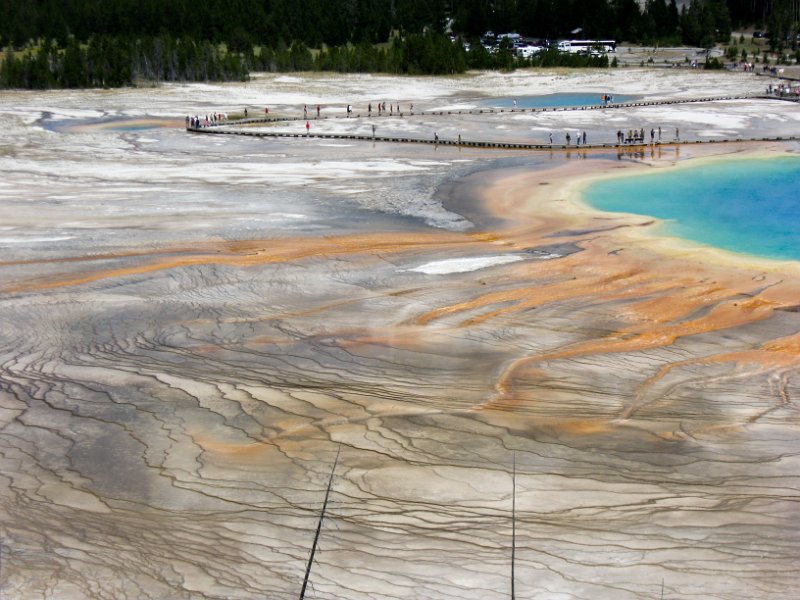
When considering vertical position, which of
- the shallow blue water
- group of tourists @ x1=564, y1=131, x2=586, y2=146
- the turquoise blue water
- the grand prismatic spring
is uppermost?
the shallow blue water

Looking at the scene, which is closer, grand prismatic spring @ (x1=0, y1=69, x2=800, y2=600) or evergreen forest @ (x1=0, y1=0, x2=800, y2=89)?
grand prismatic spring @ (x1=0, y1=69, x2=800, y2=600)

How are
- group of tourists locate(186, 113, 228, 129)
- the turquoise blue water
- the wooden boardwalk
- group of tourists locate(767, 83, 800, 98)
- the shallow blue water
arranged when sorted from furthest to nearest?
1. the shallow blue water
2. group of tourists locate(767, 83, 800, 98)
3. group of tourists locate(186, 113, 228, 129)
4. the wooden boardwalk
5. the turquoise blue water

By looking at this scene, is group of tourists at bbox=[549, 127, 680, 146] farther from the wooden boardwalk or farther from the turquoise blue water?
the turquoise blue water

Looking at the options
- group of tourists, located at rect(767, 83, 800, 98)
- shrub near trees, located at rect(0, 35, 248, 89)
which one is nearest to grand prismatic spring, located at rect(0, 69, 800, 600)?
group of tourists, located at rect(767, 83, 800, 98)

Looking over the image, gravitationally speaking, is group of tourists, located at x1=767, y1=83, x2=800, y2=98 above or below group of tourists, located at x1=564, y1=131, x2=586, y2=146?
above

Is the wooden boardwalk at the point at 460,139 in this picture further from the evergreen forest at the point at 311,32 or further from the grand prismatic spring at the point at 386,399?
the evergreen forest at the point at 311,32

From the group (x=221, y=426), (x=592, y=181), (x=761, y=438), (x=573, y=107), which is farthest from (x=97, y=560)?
(x=573, y=107)

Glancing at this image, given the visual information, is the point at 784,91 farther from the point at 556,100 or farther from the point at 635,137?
the point at 635,137
